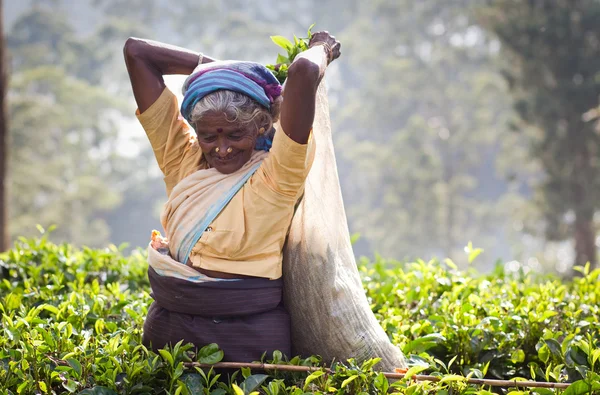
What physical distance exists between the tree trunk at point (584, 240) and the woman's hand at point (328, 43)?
11.8m

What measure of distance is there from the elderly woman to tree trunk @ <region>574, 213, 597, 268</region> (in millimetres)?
11958

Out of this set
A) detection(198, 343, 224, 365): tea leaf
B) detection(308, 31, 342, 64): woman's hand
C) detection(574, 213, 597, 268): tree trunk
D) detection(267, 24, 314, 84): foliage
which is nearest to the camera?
detection(198, 343, 224, 365): tea leaf

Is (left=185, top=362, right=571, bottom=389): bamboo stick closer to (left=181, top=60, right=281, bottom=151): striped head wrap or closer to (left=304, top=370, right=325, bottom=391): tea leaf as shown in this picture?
(left=304, top=370, right=325, bottom=391): tea leaf

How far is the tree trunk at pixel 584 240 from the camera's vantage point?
42.4 ft

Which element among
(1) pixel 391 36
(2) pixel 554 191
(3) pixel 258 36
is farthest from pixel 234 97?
(3) pixel 258 36

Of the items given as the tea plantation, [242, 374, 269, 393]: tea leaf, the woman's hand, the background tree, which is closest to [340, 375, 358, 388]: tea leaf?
the tea plantation

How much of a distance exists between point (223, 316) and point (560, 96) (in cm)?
1213

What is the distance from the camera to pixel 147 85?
2.03m

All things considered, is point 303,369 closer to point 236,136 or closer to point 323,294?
point 323,294

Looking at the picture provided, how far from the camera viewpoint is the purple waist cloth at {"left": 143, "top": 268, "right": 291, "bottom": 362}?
73.5 inches

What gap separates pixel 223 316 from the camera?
189 centimetres

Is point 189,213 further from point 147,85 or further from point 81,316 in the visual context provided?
point 81,316

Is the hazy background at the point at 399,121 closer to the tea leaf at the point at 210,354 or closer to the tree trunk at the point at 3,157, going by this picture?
the tree trunk at the point at 3,157

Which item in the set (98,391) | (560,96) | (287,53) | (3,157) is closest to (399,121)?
(560,96)
